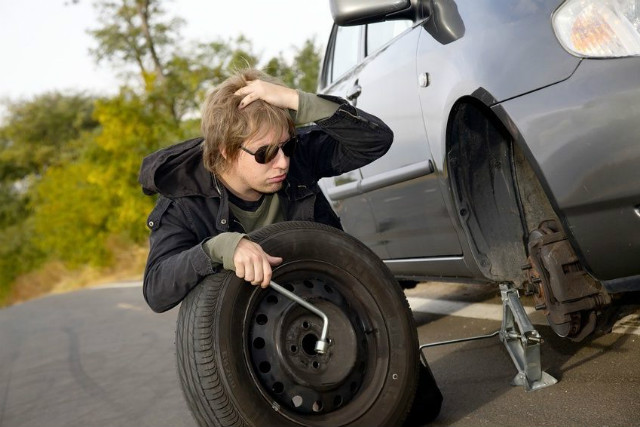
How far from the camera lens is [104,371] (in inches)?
215

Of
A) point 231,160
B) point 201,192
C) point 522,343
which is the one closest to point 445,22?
point 231,160

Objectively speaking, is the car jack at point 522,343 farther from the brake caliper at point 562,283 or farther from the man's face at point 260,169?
the man's face at point 260,169

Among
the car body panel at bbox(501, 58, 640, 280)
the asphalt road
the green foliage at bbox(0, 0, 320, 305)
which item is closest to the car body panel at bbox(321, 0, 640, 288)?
the car body panel at bbox(501, 58, 640, 280)

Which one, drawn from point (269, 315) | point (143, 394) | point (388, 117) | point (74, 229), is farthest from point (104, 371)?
point (74, 229)

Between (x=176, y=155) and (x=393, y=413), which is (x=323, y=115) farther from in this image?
(x=393, y=413)

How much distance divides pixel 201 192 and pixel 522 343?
1.27m

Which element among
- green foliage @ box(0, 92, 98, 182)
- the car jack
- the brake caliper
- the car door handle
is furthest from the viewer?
green foliage @ box(0, 92, 98, 182)

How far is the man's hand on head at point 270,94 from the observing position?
2.68 meters

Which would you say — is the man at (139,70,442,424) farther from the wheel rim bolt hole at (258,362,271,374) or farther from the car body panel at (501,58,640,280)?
the car body panel at (501,58,640,280)

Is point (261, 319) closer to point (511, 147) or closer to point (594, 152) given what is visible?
point (594, 152)

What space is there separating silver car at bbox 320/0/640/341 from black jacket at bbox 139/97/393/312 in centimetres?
34

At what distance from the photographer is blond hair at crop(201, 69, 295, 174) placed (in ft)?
8.73

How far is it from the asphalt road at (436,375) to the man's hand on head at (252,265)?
96 cm

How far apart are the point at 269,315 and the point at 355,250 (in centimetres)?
36
